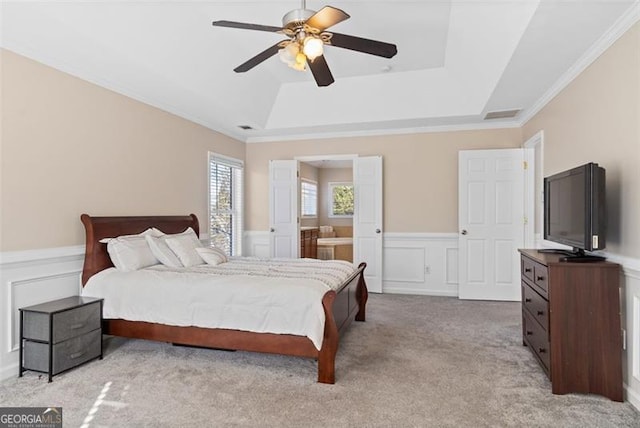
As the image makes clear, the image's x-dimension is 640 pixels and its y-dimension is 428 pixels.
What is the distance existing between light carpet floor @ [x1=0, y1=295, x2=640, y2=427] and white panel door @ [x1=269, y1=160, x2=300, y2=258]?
270 cm

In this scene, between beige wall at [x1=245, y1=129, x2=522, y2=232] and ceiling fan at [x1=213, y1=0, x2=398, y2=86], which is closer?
ceiling fan at [x1=213, y1=0, x2=398, y2=86]

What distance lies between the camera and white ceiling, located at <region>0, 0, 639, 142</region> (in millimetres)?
2678

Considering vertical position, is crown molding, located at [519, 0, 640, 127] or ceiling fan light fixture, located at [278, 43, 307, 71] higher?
crown molding, located at [519, 0, 640, 127]

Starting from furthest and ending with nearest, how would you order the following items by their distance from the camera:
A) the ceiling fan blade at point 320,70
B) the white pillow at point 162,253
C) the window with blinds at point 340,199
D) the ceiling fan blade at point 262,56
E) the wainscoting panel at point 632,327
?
the window with blinds at point 340,199
the white pillow at point 162,253
the ceiling fan blade at point 320,70
the ceiling fan blade at point 262,56
the wainscoting panel at point 632,327

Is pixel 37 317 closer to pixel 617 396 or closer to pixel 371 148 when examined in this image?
pixel 617 396

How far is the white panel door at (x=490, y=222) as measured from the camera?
5.07 metres

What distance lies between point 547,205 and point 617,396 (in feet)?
5.32

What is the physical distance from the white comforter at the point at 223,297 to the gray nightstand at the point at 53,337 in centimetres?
31

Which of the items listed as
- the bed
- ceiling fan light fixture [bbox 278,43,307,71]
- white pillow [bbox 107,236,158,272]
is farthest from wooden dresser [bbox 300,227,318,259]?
ceiling fan light fixture [bbox 278,43,307,71]

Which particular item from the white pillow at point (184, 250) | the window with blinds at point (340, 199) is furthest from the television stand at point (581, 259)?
the window with blinds at point (340, 199)

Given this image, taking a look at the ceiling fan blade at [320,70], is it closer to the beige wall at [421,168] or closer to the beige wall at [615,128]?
the beige wall at [615,128]

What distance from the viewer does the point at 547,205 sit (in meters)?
3.41

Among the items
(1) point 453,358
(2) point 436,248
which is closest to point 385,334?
(1) point 453,358

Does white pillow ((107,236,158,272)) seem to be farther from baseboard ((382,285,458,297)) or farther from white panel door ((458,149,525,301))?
white panel door ((458,149,525,301))
